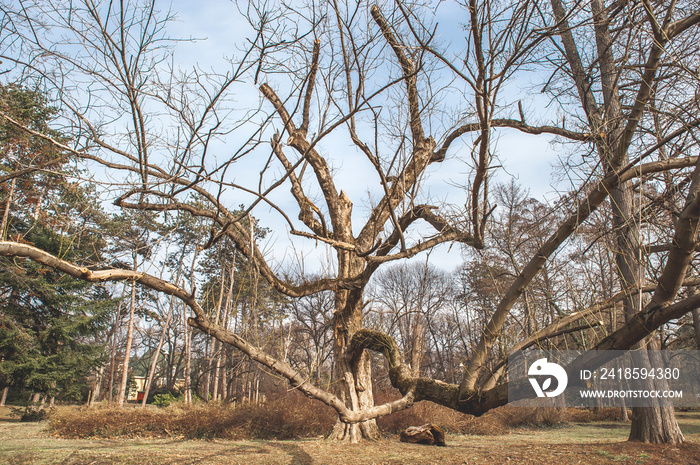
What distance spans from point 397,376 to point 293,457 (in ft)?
11.2

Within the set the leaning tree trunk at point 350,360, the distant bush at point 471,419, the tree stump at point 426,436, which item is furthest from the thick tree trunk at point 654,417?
the distant bush at point 471,419

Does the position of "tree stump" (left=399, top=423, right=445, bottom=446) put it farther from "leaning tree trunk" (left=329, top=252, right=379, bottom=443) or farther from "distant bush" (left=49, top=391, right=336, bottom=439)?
"distant bush" (left=49, top=391, right=336, bottom=439)

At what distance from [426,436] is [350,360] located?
2.71m

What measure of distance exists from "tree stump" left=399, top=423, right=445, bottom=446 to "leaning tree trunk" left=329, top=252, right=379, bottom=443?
788 millimetres

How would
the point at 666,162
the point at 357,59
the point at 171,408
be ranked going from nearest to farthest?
the point at 666,162
the point at 357,59
the point at 171,408

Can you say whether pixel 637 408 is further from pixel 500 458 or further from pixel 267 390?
pixel 267 390

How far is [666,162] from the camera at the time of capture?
123 inches

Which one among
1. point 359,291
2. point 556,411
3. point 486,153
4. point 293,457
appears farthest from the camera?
point 556,411

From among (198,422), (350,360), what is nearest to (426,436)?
(350,360)

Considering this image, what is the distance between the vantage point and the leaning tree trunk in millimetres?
8012

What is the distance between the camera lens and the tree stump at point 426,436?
8.76 meters

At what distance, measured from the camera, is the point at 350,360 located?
7.89 m

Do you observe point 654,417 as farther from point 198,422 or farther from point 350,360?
point 198,422

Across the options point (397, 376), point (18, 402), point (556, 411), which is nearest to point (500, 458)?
point (397, 376)
